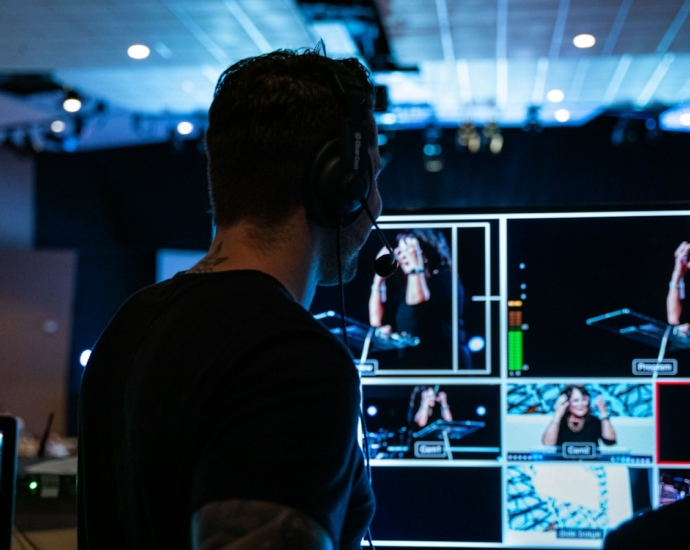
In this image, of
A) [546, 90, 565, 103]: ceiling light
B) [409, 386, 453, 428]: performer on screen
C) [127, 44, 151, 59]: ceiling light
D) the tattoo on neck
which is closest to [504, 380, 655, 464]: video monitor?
[409, 386, 453, 428]: performer on screen

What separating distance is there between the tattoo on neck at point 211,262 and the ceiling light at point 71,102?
5798 mm

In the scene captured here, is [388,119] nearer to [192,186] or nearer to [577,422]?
[192,186]

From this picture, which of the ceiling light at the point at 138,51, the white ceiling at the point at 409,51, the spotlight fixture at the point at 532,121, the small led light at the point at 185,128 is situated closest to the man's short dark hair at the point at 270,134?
the white ceiling at the point at 409,51

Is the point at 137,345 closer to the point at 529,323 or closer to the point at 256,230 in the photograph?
the point at 256,230

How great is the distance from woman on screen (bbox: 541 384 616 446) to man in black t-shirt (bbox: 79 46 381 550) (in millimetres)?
591

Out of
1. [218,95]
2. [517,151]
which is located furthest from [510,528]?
[517,151]

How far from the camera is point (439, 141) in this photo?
23.3 ft

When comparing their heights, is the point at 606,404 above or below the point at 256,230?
below

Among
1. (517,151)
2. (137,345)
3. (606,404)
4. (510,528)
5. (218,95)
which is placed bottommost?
(510,528)

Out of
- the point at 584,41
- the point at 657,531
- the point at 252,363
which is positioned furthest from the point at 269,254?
the point at 584,41

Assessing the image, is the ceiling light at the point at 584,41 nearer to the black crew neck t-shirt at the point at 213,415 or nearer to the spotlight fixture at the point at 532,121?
the spotlight fixture at the point at 532,121

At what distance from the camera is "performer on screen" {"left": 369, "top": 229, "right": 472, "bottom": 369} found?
1274mm

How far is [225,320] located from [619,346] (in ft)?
2.74

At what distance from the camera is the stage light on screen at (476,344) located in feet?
4.13
